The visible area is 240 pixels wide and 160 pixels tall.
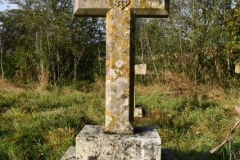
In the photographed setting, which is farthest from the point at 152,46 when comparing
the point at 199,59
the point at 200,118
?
the point at 200,118

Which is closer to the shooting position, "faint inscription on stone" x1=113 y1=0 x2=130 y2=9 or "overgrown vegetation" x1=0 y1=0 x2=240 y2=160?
"faint inscription on stone" x1=113 y1=0 x2=130 y2=9

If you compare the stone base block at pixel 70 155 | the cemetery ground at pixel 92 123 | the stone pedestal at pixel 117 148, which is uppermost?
the stone pedestal at pixel 117 148

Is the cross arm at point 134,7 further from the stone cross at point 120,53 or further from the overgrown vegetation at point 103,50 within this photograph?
the overgrown vegetation at point 103,50

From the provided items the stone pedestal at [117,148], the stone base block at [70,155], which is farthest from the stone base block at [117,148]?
the stone base block at [70,155]

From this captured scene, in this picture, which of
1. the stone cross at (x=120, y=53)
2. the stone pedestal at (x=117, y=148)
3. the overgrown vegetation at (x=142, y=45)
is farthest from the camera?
the overgrown vegetation at (x=142, y=45)

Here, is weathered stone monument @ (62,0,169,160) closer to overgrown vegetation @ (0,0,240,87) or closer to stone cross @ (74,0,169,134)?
stone cross @ (74,0,169,134)

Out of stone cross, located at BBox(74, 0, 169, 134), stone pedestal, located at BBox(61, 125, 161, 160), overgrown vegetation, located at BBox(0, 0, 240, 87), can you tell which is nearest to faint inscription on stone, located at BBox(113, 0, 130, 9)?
stone cross, located at BBox(74, 0, 169, 134)

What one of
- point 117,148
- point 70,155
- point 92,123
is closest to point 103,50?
point 92,123

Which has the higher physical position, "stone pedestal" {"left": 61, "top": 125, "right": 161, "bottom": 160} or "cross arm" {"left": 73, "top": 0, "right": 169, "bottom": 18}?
"cross arm" {"left": 73, "top": 0, "right": 169, "bottom": 18}

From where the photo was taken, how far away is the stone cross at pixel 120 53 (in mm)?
2391

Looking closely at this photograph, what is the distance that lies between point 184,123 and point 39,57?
874 centimetres

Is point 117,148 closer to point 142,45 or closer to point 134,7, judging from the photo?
point 134,7

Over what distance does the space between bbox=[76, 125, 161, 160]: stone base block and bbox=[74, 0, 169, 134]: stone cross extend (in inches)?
5.1

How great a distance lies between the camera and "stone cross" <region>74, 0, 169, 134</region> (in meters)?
2.39
